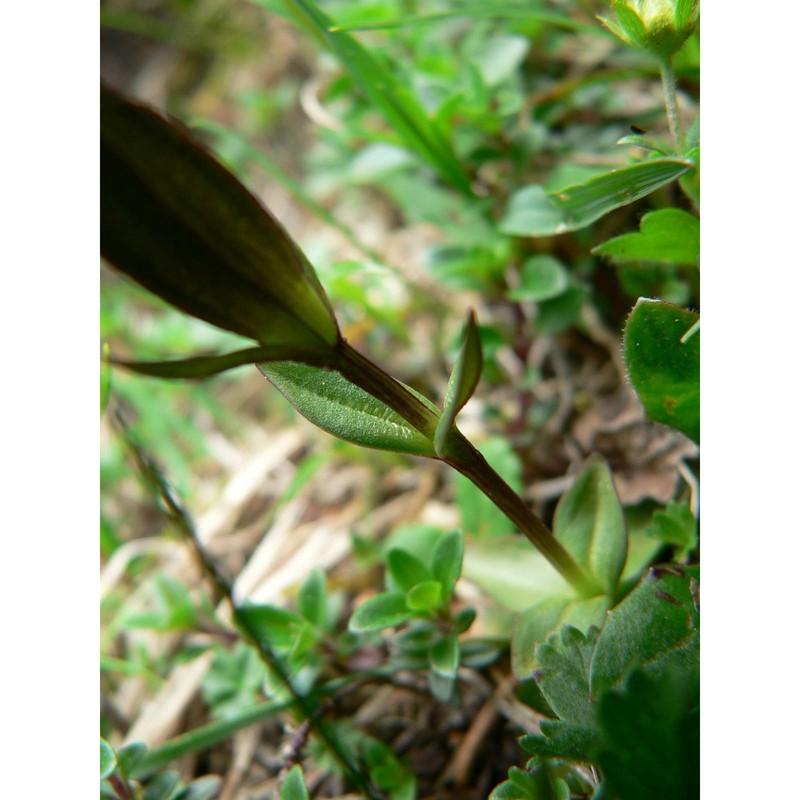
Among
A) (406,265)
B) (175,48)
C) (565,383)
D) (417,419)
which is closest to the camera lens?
(417,419)

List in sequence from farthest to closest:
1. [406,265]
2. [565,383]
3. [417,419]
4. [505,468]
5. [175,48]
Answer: [175,48] < [406,265] < [565,383] < [505,468] < [417,419]

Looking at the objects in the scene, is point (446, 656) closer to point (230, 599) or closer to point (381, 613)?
point (381, 613)

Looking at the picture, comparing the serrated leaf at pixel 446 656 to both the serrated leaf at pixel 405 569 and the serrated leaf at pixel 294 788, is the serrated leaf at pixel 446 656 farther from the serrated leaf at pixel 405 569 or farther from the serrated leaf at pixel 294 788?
the serrated leaf at pixel 294 788

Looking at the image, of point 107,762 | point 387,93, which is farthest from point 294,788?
point 387,93

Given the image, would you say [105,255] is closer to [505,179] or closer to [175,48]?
[505,179]

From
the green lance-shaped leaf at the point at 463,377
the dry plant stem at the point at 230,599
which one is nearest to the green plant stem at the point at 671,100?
the green lance-shaped leaf at the point at 463,377
